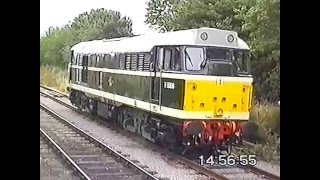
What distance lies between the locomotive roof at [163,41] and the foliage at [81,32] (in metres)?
0.03

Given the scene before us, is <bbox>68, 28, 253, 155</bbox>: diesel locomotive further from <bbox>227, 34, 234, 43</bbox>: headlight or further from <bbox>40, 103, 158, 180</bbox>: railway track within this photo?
<bbox>40, 103, 158, 180</bbox>: railway track

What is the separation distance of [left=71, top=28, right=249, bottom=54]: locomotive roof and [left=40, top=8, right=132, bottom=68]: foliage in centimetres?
3

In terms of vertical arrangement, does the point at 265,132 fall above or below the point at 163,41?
below

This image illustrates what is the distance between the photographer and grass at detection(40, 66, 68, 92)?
2.47m

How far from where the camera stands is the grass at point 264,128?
98.2 inches

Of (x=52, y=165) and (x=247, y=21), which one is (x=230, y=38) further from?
(x=52, y=165)

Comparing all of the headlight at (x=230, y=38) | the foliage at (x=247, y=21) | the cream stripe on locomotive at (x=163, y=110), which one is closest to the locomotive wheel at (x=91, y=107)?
the cream stripe on locomotive at (x=163, y=110)

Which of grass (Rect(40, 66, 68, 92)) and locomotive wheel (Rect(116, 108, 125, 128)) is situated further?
locomotive wheel (Rect(116, 108, 125, 128))

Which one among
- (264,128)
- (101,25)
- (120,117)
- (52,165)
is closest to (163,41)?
(101,25)

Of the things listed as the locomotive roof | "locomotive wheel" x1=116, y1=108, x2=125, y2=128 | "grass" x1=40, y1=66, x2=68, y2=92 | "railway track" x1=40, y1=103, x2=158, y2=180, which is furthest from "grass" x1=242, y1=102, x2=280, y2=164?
"grass" x1=40, y1=66, x2=68, y2=92

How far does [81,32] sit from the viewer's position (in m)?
2.58

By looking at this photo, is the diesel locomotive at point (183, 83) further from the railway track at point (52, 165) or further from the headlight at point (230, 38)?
the railway track at point (52, 165)

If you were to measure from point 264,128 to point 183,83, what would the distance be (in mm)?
389
